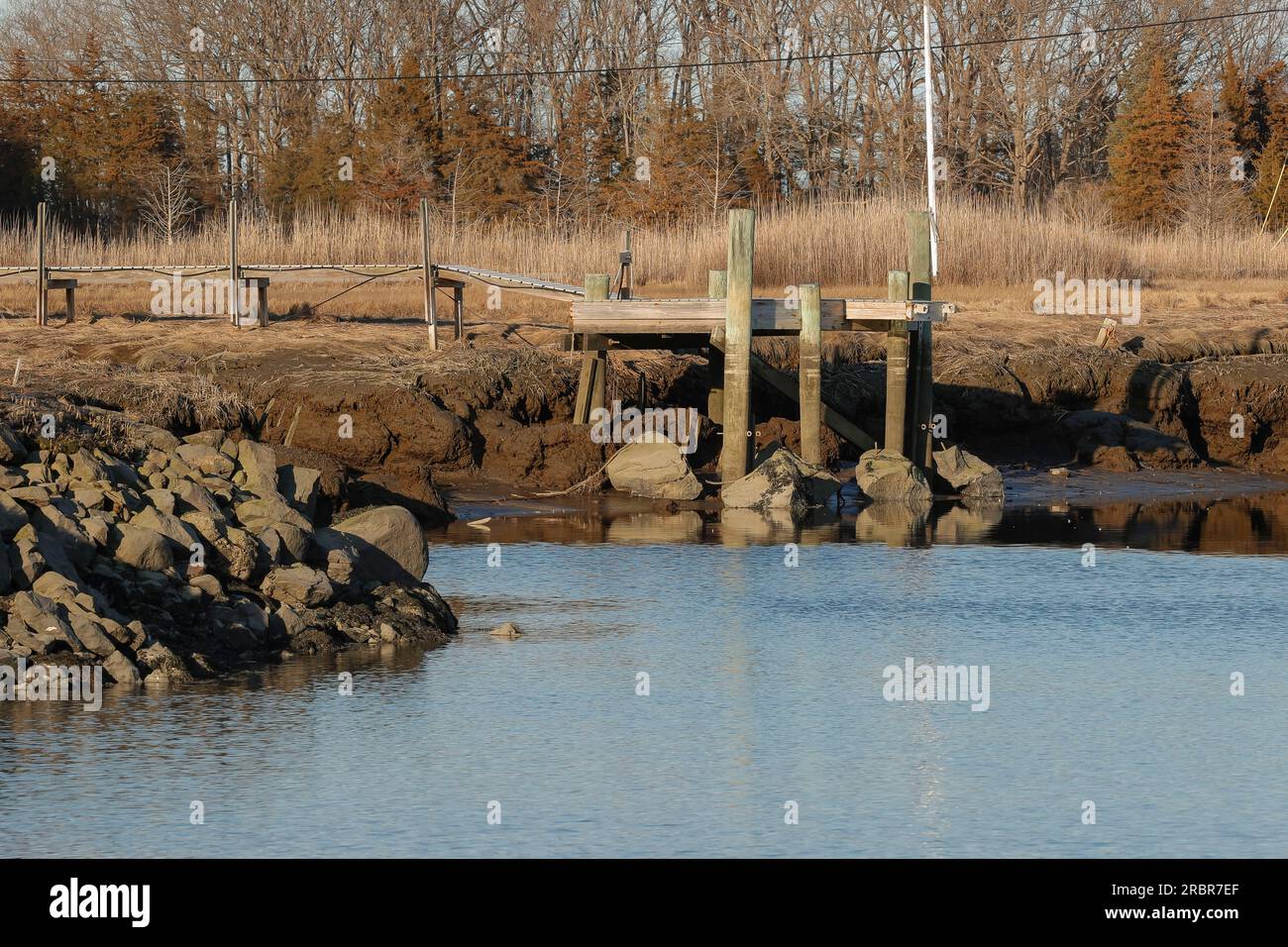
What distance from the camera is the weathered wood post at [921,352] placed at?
21203 millimetres

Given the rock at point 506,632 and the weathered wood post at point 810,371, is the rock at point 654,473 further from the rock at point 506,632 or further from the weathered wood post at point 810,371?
the rock at point 506,632

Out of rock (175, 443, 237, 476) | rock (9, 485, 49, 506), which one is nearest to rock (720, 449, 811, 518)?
rock (175, 443, 237, 476)

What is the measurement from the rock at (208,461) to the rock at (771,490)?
6.95m

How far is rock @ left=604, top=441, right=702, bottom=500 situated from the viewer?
20547mm

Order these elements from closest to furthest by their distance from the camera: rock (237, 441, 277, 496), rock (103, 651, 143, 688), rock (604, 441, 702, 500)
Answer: rock (103, 651, 143, 688)
rock (237, 441, 277, 496)
rock (604, 441, 702, 500)

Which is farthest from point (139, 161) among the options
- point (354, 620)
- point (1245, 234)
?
point (354, 620)

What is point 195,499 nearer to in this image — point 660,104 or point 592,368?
point 592,368

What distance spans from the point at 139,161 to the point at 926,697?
4151 centimetres

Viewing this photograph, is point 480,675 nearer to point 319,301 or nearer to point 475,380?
point 475,380

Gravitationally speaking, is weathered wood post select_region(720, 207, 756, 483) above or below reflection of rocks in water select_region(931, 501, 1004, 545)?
above

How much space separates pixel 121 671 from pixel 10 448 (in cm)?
277

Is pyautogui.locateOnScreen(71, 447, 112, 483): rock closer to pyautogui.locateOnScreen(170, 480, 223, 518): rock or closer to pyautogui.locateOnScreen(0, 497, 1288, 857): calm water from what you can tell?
pyautogui.locateOnScreen(170, 480, 223, 518): rock

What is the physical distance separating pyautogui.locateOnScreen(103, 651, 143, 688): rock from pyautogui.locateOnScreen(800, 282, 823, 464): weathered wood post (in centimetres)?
1053

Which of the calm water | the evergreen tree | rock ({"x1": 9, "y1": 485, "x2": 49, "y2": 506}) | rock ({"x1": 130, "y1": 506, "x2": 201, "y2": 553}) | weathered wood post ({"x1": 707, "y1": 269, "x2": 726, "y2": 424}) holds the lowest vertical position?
the calm water
